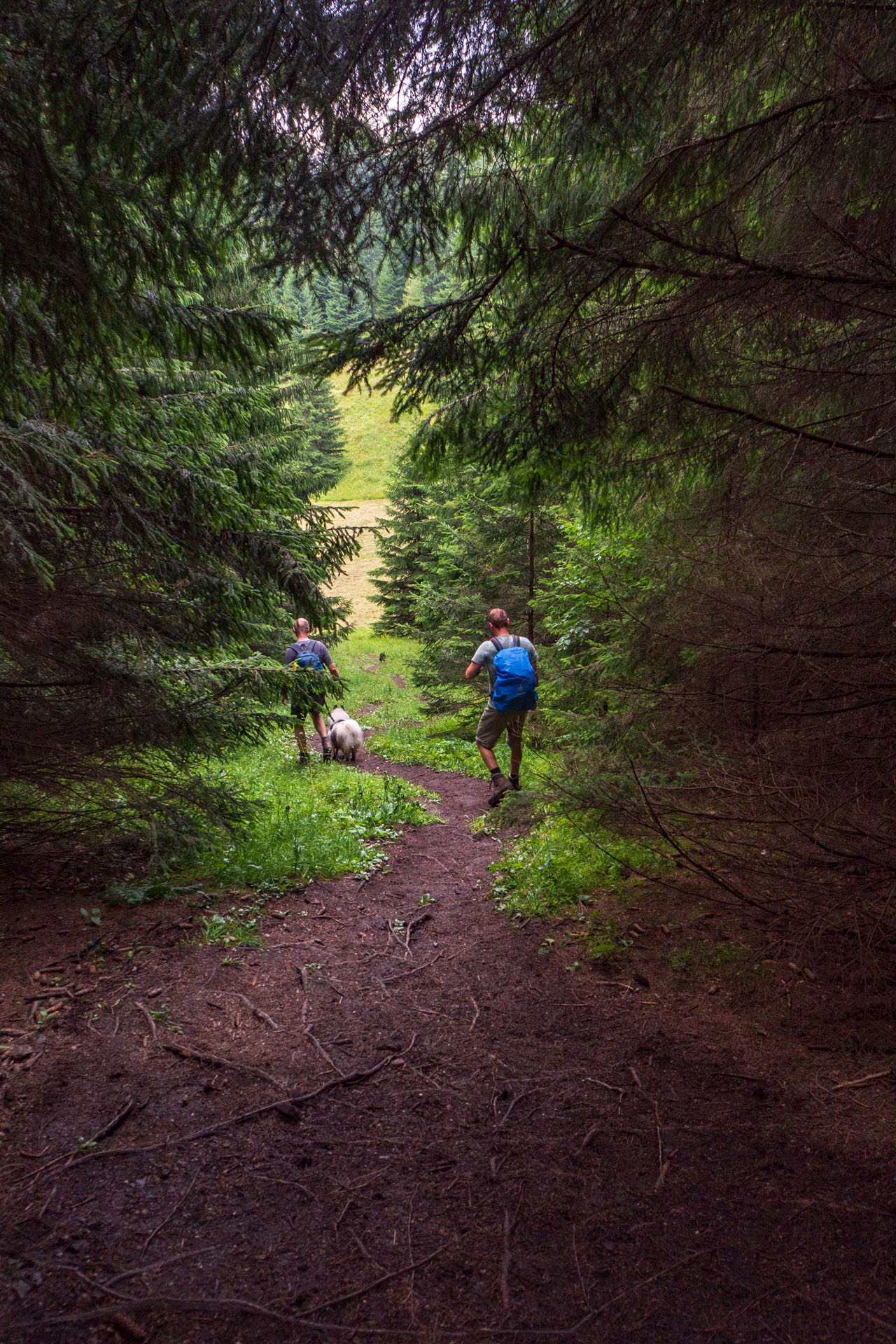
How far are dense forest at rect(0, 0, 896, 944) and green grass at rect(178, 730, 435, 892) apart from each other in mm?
597

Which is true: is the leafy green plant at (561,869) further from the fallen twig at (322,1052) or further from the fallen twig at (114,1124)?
the fallen twig at (114,1124)

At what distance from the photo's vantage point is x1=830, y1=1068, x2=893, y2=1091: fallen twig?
3172 mm

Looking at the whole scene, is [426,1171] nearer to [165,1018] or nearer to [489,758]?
[165,1018]

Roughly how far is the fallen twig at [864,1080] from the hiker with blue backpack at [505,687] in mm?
5550

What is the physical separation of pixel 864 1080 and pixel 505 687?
19.8ft

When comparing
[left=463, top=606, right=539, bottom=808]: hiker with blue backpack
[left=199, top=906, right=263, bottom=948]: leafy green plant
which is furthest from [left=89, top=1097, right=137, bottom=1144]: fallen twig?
[left=463, top=606, right=539, bottom=808]: hiker with blue backpack

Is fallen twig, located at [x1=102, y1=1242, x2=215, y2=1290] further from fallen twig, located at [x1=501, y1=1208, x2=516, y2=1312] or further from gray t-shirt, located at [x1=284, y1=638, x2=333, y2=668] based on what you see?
gray t-shirt, located at [x1=284, y1=638, x2=333, y2=668]

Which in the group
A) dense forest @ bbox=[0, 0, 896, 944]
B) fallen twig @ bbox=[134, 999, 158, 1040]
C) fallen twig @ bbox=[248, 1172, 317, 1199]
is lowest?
fallen twig @ bbox=[134, 999, 158, 1040]

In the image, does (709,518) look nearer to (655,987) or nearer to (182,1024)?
(655,987)


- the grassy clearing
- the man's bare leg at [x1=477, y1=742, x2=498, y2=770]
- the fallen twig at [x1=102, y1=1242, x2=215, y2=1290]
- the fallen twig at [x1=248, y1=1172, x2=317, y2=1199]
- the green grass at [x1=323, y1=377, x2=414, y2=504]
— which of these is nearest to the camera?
the fallen twig at [x1=102, y1=1242, x2=215, y2=1290]

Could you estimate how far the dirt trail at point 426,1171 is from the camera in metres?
2.15

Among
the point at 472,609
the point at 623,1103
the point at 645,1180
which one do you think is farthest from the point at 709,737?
the point at 472,609

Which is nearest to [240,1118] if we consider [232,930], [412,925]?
[232,930]

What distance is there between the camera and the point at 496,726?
9.36 meters
